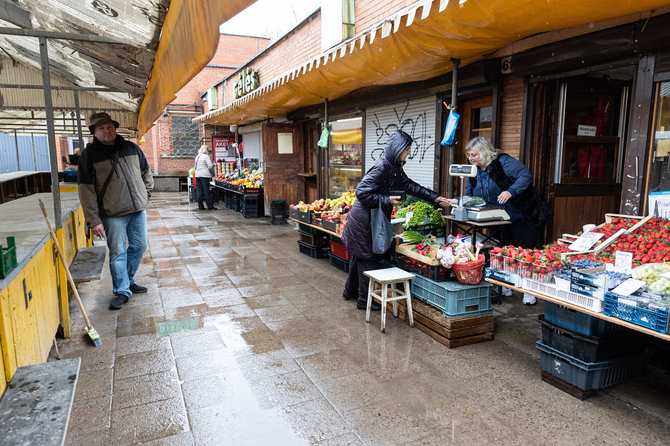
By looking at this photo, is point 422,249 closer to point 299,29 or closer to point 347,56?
point 347,56

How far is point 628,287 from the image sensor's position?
9.23 ft

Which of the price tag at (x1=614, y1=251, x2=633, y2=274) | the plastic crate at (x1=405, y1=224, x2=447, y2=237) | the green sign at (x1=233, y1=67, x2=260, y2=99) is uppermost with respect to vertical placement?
the green sign at (x1=233, y1=67, x2=260, y2=99)

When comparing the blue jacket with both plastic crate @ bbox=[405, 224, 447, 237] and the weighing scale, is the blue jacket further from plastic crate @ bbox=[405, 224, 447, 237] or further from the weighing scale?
plastic crate @ bbox=[405, 224, 447, 237]

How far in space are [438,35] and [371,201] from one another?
1.78m

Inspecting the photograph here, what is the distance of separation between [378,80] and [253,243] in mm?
4416

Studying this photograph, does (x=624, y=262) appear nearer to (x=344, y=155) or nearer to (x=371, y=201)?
(x=371, y=201)

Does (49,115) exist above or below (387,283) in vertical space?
above

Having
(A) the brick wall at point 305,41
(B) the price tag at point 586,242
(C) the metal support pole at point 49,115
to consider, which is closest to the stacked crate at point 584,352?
(B) the price tag at point 586,242

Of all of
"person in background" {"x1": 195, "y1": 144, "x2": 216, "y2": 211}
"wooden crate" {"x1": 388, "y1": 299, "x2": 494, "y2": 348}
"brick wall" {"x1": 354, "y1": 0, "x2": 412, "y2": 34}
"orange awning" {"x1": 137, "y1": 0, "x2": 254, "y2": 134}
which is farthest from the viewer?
"person in background" {"x1": 195, "y1": 144, "x2": 216, "y2": 211}

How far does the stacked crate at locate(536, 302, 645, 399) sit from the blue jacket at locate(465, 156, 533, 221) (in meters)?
1.76

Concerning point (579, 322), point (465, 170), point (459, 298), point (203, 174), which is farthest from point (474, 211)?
point (203, 174)

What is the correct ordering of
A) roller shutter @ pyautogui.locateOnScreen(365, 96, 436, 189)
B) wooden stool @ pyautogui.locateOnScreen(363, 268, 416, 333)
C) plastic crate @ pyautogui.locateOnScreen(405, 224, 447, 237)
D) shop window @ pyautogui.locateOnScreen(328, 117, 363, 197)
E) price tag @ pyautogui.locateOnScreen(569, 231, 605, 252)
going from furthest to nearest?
shop window @ pyautogui.locateOnScreen(328, 117, 363, 197) → roller shutter @ pyautogui.locateOnScreen(365, 96, 436, 189) → plastic crate @ pyautogui.locateOnScreen(405, 224, 447, 237) → wooden stool @ pyautogui.locateOnScreen(363, 268, 416, 333) → price tag @ pyautogui.locateOnScreen(569, 231, 605, 252)

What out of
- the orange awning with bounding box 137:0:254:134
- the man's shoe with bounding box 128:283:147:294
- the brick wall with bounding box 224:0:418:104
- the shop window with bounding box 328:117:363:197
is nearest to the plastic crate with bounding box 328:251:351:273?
the shop window with bounding box 328:117:363:197

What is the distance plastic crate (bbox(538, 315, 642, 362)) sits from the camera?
10.3 feet
